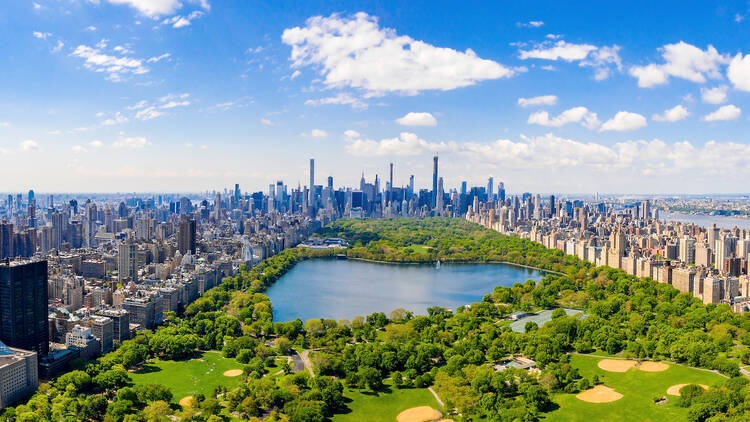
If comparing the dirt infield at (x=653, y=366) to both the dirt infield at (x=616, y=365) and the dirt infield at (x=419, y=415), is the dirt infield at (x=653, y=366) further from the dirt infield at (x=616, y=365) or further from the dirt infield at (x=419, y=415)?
the dirt infield at (x=419, y=415)

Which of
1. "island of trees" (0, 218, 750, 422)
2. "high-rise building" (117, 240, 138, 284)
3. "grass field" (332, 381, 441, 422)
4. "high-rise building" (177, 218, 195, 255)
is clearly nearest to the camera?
"island of trees" (0, 218, 750, 422)

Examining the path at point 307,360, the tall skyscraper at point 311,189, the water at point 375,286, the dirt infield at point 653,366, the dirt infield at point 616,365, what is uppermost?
the tall skyscraper at point 311,189

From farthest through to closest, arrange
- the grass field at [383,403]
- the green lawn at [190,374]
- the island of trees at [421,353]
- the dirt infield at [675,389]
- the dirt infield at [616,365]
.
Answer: the dirt infield at [616,365], the green lawn at [190,374], the dirt infield at [675,389], the grass field at [383,403], the island of trees at [421,353]

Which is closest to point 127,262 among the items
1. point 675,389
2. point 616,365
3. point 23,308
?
point 23,308

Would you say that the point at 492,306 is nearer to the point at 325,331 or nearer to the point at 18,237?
the point at 325,331

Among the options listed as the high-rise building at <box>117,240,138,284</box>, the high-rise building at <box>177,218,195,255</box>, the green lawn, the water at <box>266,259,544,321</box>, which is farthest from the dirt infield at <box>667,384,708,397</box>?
the high-rise building at <box>177,218,195,255</box>

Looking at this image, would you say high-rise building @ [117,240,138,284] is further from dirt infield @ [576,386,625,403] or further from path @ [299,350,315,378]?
dirt infield @ [576,386,625,403]

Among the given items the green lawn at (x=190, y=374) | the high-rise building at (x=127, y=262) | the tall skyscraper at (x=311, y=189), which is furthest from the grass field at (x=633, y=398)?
the tall skyscraper at (x=311, y=189)
